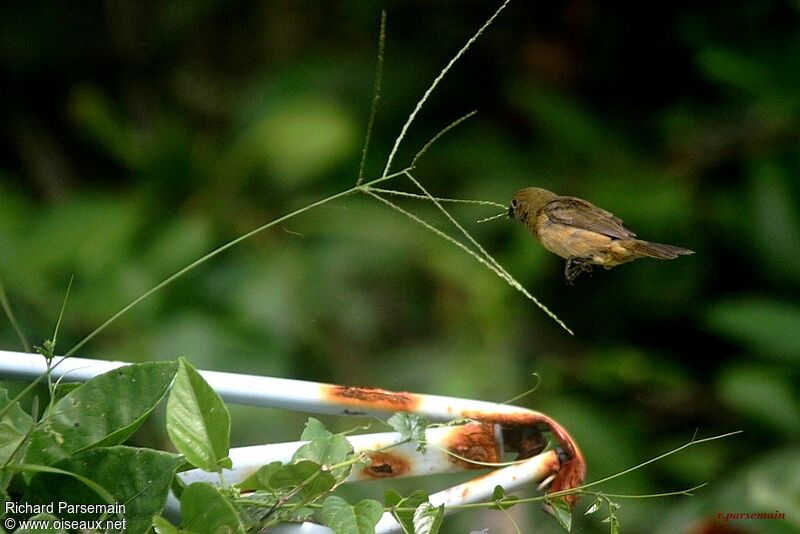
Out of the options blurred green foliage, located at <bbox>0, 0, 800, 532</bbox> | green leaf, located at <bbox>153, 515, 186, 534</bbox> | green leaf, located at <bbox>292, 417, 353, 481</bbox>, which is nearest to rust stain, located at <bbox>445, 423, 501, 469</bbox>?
green leaf, located at <bbox>292, 417, 353, 481</bbox>

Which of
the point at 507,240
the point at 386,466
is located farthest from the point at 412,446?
the point at 507,240

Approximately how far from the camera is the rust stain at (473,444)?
71 cm

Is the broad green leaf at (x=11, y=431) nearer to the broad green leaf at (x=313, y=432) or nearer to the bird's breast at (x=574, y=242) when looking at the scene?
the broad green leaf at (x=313, y=432)

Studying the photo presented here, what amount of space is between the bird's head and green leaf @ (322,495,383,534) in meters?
0.23

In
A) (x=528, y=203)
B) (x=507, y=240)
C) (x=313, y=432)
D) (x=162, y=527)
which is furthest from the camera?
(x=507, y=240)

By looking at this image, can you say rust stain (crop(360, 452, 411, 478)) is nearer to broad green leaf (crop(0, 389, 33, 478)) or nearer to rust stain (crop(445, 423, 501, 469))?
rust stain (crop(445, 423, 501, 469))

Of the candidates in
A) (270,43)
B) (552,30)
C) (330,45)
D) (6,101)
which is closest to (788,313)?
(552,30)

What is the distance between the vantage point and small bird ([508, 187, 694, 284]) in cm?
69

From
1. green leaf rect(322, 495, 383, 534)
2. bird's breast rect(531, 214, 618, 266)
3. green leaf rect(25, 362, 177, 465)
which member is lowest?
green leaf rect(322, 495, 383, 534)

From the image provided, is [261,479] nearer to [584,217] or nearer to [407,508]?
[407,508]

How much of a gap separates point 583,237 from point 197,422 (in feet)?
0.87

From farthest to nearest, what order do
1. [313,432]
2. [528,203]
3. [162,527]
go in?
[528,203], [313,432], [162,527]

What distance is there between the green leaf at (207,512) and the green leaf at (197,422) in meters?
0.04

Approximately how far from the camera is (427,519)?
1.97 feet
